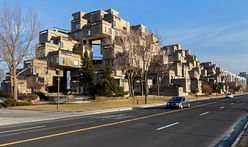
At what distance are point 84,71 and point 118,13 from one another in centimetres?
3360

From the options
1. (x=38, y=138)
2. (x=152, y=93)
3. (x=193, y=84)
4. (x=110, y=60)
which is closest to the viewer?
(x=38, y=138)

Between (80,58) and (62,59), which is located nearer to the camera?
(62,59)

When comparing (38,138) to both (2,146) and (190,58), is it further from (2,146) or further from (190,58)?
(190,58)

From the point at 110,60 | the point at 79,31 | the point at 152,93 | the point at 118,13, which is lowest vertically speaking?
the point at 152,93

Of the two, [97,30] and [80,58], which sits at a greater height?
[97,30]

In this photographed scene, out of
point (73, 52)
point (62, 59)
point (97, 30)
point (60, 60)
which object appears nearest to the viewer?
point (60, 60)

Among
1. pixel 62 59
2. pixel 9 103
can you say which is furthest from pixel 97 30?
pixel 9 103

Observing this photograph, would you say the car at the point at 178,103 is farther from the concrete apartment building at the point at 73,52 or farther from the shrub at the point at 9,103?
the concrete apartment building at the point at 73,52

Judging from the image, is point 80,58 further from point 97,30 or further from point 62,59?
point 97,30

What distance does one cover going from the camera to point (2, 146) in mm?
6918

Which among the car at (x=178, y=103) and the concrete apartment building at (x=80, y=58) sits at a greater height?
the concrete apartment building at (x=80, y=58)

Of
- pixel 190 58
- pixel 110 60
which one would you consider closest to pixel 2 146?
pixel 110 60

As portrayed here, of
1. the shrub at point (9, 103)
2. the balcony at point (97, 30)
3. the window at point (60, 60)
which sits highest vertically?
the balcony at point (97, 30)

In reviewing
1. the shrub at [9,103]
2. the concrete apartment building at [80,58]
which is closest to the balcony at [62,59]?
the concrete apartment building at [80,58]
